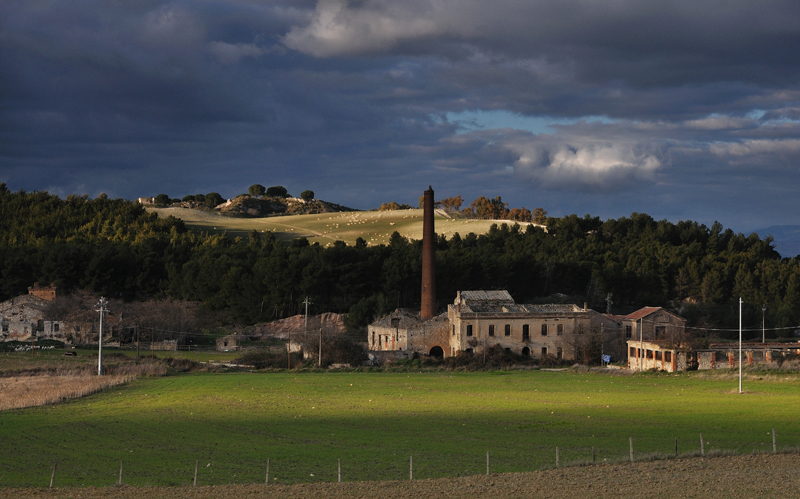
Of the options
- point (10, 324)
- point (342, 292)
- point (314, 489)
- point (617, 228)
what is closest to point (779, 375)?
point (314, 489)

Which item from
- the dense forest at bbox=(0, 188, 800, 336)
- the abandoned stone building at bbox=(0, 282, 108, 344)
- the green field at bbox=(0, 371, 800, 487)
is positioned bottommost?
the green field at bbox=(0, 371, 800, 487)

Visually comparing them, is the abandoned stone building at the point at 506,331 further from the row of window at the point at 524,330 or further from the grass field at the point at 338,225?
the grass field at the point at 338,225

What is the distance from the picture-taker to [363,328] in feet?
298

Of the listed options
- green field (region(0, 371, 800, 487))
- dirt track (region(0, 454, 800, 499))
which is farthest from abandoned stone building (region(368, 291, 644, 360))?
dirt track (region(0, 454, 800, 499))

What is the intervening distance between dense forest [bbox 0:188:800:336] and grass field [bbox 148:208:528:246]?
25.2 metres

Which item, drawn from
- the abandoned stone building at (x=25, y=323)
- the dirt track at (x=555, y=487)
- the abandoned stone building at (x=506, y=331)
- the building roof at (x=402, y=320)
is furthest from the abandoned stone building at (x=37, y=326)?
the dirt track at (x=555, y=487)

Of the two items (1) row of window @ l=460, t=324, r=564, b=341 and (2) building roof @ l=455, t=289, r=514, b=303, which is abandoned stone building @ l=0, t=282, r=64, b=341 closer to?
(2) building roof @ l=455, t=289, r=514, b=303

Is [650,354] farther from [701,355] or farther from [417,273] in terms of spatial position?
[417,273]

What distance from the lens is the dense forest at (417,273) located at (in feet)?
325

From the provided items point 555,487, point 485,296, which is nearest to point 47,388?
point 555,487

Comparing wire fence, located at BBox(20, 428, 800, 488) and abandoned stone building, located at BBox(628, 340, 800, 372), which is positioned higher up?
abandoned stone building, located at BBox(628, 340, 800, 372)

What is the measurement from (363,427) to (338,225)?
463ft

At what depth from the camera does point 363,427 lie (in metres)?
36.3

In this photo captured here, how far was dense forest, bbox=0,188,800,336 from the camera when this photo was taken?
98938mm
